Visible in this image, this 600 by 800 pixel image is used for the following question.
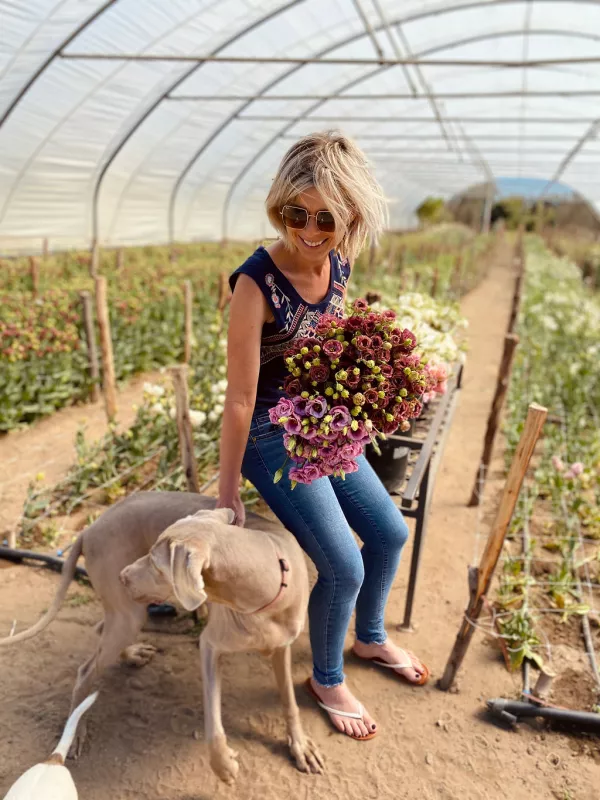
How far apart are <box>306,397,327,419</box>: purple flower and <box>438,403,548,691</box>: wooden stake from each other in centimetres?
95

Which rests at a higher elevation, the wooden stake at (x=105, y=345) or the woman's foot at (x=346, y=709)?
the wooden stake at (x=105, y=345)

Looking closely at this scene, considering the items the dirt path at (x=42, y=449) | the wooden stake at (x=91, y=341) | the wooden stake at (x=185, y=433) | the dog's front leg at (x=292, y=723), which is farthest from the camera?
the wooden stake at (x=91, y=341)

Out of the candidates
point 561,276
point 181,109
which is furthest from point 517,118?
point 181,109

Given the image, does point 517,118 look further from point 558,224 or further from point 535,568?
point 558,224

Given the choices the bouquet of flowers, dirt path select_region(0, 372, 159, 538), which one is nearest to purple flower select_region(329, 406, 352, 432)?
the bouquet of flowers

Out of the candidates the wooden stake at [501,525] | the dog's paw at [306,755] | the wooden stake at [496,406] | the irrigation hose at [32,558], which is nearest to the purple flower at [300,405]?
the wooden stake at [501,525]

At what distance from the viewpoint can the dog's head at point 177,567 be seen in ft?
5.50

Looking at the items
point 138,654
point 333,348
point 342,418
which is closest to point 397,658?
point 138,654

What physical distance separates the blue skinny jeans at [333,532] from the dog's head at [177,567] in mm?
307

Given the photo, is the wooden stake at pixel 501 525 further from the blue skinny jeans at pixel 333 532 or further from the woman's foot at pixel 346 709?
the woman's foot at pixel 346 709

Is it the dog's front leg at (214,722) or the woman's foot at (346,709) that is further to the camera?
the woman's foot at (346,709)

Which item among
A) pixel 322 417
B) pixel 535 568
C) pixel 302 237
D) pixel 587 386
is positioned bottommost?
pixel 535 568

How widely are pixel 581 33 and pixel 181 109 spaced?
6.52 metres

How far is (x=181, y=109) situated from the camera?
10672mm
